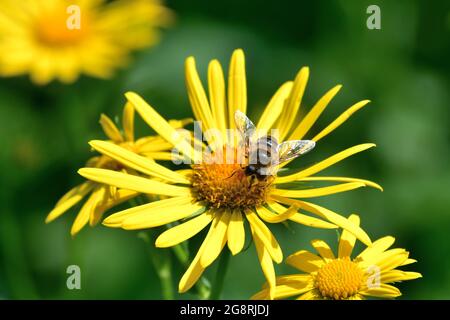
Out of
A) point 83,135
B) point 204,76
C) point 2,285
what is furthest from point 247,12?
point 2,285

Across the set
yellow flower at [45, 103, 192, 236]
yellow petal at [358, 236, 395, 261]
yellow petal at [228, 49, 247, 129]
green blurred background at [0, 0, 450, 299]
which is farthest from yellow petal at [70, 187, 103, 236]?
green blurred background at [0, 0, 450, 299]

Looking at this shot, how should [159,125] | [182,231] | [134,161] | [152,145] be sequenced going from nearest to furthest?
[182,231]
[134,161]
[159,125]
[152,145]

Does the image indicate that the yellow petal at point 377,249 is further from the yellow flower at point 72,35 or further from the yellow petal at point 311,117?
the yellow flower at point 72,35

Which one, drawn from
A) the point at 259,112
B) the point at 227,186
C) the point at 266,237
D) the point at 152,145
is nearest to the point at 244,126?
the point at 227,186

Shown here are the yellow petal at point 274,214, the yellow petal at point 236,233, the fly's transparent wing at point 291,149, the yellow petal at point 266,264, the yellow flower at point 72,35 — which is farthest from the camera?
the yellow flower at point 72,35

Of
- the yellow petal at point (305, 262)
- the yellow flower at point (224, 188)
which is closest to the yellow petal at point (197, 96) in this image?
the yellow flower at point (224, 188)

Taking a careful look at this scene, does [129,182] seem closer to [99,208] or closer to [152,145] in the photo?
[99,208]

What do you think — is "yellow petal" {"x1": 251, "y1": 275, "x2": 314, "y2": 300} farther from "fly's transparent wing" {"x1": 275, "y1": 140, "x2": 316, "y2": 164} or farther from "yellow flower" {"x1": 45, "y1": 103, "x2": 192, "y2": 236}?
"yellow flower" {"x1": 45, "y1": 103, "x2": 192, "y2": 236}
